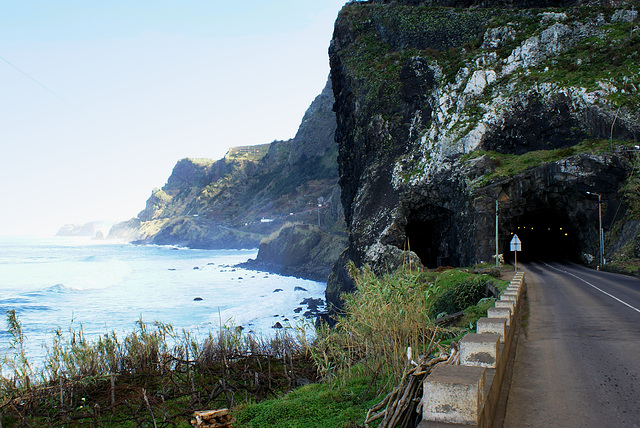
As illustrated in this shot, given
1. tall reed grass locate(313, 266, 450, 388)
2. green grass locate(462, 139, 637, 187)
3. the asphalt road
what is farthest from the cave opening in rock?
tall reed grass locate(313, 266, 450, 388)

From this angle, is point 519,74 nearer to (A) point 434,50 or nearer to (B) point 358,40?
(A) point 434,50

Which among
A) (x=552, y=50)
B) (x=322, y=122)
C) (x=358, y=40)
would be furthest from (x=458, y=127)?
(x=322, y=122)

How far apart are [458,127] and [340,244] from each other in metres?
31.2

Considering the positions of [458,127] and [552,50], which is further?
[552,50]

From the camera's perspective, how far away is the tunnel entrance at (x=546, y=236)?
4506 cm

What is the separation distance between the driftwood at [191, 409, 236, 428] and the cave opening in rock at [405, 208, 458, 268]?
3621 cm

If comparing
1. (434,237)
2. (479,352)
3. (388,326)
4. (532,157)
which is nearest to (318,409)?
(388,326)

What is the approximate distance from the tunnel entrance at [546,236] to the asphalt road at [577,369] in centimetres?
3054

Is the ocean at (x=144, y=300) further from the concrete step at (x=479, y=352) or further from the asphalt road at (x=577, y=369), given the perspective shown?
the concrete step at (x=479, y=352)

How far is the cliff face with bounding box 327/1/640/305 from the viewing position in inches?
1518

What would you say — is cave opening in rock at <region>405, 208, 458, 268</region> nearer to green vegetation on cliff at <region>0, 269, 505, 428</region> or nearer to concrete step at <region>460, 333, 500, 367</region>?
green vegetation on cliff at <region>0, 269, 505, 428</region>

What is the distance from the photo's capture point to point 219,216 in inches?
6216

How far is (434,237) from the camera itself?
49.4m

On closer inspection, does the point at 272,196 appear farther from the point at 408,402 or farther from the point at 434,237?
the point at 408,402
